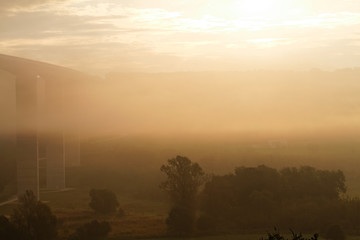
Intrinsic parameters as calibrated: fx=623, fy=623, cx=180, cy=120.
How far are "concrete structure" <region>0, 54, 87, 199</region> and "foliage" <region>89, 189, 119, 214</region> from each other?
28.6 feet

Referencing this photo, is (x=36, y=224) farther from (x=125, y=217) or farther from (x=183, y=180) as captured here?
(x=183, y=180)

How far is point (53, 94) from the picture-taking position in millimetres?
69938

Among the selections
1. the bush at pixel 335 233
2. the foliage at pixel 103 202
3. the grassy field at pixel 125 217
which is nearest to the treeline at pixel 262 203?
the bush at pixel 335 233

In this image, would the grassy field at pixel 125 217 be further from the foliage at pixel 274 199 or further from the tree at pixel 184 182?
the foliage at pixel 274 199

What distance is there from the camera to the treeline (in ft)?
123

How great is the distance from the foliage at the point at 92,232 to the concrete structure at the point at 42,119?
56.6ft

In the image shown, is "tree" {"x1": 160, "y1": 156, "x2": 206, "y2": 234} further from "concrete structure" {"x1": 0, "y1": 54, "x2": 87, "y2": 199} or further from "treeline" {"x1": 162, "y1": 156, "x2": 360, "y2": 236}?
"concrete structure" {"x1": 0, "y1": 54, "x2": 87, "y2": 199}

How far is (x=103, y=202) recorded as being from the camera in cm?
4462

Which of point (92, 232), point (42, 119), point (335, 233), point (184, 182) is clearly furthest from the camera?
point (42, 119)

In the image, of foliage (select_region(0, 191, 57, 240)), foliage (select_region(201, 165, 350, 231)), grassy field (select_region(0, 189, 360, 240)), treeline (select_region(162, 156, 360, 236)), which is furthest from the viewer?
foliage (select_region(201, 165, 350, 231))

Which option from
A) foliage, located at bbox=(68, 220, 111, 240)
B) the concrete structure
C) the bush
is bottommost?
the bush

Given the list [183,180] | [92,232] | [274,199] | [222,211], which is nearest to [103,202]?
[183,180]

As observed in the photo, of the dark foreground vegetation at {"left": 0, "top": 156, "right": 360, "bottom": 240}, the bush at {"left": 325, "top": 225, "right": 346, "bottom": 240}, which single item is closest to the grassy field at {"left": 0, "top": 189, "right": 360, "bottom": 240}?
the dark foreground vegetation at {"left": 0, "top": 156, "right": 360, "bottom": 240}

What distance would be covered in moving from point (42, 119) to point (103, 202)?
18.8 meters
